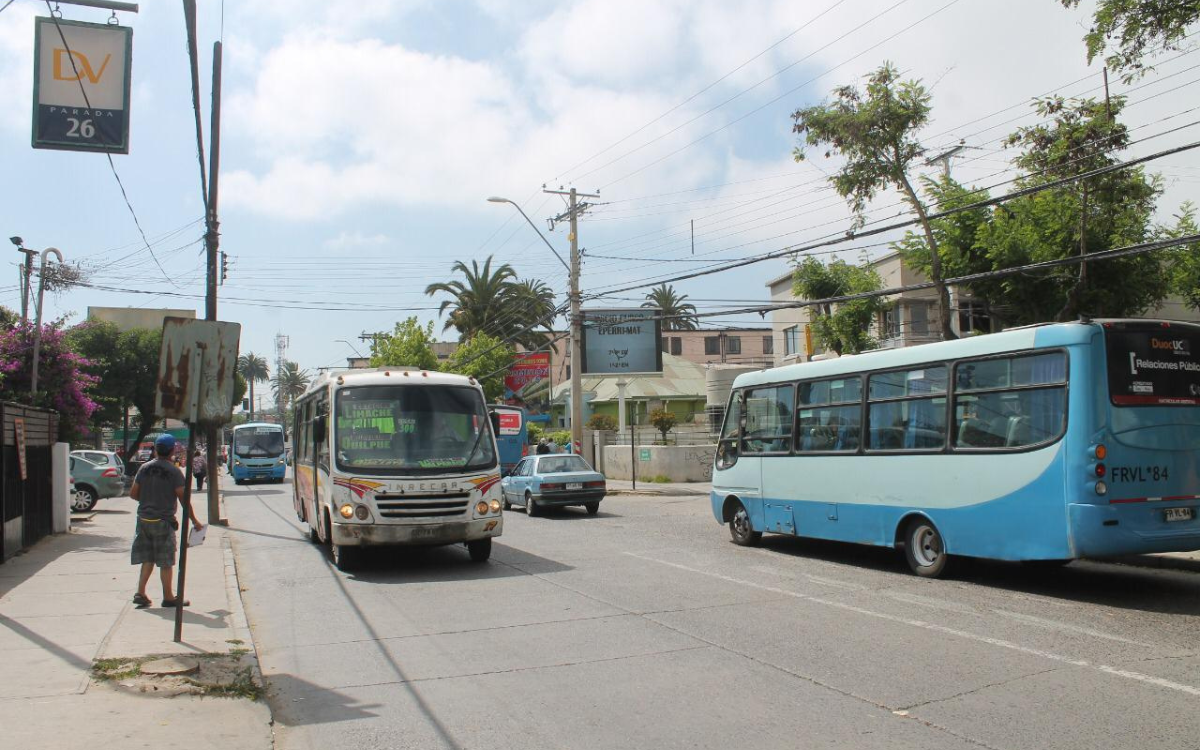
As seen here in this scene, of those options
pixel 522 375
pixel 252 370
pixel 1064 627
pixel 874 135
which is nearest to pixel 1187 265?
pixel 874 135

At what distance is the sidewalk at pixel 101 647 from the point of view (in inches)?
232

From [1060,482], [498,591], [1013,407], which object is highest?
[1013,407]

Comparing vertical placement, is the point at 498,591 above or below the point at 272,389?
below

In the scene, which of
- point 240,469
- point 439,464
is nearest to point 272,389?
point 240,469

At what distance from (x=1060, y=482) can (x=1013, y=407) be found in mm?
1063

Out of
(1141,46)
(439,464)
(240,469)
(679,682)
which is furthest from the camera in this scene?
(240,469)

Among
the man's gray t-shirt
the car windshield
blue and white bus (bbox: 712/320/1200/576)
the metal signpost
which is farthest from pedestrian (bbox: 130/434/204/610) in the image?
the car windshield

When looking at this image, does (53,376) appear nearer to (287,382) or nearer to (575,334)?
(575,334)

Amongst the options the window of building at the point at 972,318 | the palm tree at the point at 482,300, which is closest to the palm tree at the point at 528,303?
the palm tree at the point at 482,300

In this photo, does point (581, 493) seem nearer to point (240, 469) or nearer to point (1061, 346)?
point (1061, 346)

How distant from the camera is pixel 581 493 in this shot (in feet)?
74.9

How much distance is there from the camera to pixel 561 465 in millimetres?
23703

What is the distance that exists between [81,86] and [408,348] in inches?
1879

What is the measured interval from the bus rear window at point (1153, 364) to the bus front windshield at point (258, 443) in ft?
130
